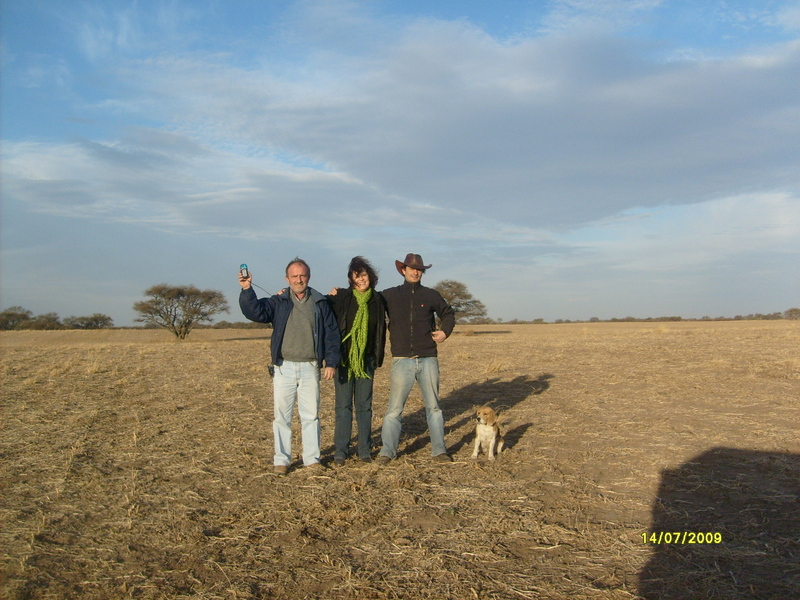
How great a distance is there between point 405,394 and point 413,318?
2.79 ft

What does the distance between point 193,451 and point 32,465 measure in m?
1.64

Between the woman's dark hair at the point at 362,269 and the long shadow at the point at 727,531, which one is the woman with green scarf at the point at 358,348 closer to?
the woman's dark hair at the point at 362,269

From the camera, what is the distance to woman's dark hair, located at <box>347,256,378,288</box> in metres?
6.50

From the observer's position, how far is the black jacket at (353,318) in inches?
256

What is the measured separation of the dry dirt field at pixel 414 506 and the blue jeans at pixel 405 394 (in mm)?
286

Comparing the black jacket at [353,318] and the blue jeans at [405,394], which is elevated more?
the black jacket at [353,318]

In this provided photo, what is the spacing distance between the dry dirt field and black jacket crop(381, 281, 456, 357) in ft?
4.22

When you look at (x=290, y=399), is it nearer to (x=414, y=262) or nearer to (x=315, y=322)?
(x=315, y=322)

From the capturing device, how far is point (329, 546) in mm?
4230

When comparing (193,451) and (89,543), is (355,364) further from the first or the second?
(89,543)

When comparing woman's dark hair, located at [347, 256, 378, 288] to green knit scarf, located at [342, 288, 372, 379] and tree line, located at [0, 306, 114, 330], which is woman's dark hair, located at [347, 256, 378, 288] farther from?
tree line, located at [0, 306, 114, 330]

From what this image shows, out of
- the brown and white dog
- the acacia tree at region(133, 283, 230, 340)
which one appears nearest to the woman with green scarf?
the brown and white dog

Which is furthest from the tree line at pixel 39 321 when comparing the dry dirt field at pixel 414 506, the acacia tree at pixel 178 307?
the dry dirt field at pixel 414 506
